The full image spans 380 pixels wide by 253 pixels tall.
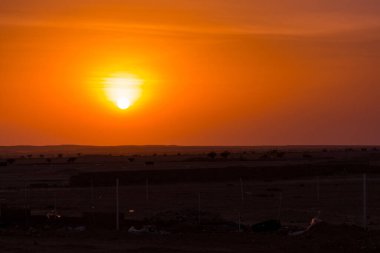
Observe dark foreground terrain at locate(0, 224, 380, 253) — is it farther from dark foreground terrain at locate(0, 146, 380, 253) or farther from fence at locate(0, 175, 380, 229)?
fence at locate(0, 175, 380, 229)

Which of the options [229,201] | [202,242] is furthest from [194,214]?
[229,201]

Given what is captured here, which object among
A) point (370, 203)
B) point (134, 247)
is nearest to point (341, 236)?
point (134, 247)

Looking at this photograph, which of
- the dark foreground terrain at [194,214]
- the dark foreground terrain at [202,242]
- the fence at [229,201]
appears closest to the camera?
the dark foreground terrain at [202,242]

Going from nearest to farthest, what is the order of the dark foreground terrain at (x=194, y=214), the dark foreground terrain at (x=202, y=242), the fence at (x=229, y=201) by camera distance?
the dark foreground terrain at (x=202, y=242) → the dark foreground terrain at (x=194, y=214) → the fence at (x=229, y=201)

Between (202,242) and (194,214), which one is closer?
(202,242)

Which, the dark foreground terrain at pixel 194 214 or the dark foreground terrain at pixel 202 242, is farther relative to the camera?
the dark foreground terrain at pixel 194 214

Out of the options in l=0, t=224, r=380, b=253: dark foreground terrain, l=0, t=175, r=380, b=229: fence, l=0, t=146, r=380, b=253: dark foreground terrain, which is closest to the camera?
l=0, t=224, r=380, b=253: dark foreground terrain

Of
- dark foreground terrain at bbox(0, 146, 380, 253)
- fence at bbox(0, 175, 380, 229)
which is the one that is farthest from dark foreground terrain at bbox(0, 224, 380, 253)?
fence at bbox(0, 175, 380, 229)

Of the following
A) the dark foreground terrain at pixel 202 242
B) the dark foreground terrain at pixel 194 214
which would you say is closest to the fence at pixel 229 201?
the dark foreground terrain at pixel 194 214

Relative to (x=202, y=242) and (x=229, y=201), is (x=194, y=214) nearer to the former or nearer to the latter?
(x=202, y=242)

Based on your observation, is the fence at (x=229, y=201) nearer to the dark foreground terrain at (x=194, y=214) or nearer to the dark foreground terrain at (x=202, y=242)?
the dark foreground terrain at (x=194, y=214)

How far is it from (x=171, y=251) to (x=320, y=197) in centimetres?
2807

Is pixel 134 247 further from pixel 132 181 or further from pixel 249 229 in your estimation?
pixel 132 181

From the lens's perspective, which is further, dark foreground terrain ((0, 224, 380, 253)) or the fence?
the fence
